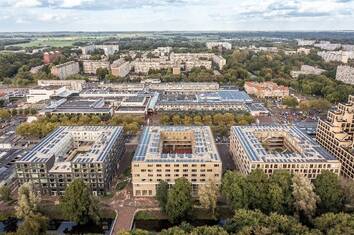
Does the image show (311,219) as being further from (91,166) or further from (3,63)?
(3,63)

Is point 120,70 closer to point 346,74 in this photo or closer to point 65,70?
point 65,70

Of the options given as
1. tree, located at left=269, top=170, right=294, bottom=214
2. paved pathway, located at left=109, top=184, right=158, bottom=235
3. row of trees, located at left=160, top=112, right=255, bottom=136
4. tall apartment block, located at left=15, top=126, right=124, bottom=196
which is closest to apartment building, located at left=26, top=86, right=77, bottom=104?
row of trees, located at left=160, top=112, right=255, bottom=136

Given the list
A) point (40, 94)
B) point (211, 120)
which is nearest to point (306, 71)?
point (211, 120)

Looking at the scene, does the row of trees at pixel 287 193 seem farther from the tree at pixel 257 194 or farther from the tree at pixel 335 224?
the tree at pixel 335 224

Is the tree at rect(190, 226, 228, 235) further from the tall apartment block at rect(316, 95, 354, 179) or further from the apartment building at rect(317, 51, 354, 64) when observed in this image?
the apartment building at rect(317, 51, 354, 64)

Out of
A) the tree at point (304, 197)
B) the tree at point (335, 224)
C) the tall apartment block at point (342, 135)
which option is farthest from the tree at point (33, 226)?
the tall apartment block at point (342, 135)
